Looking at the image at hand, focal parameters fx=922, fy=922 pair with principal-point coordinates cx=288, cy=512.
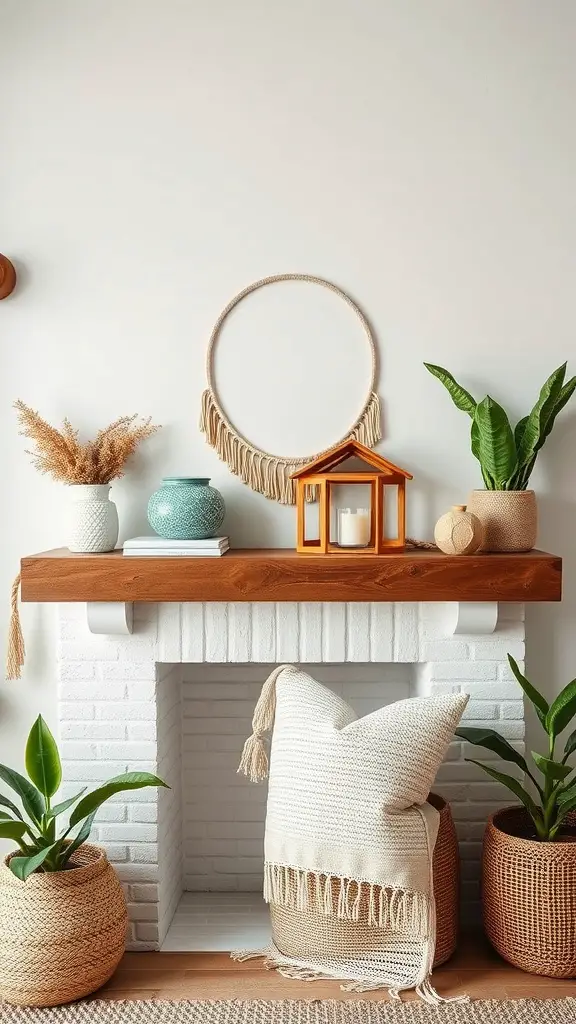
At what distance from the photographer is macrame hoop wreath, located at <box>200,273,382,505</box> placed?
2.49 m

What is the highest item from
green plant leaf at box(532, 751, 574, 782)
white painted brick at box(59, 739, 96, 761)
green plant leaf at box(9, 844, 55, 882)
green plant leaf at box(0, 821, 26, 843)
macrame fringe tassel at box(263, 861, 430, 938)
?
green plant leaf at box(532, 751, 574, 782)

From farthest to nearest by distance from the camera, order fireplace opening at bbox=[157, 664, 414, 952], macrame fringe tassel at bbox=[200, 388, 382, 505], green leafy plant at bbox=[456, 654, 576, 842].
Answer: fireplace opening at bbox=[157, 664, 414, 952] → macrame fringe tassel at bbox=[200, 388, 382, 505] → green leafy plant at bbox=[456, 654, 576, 842]

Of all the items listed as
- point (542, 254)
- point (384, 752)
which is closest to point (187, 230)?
point (542, 254)

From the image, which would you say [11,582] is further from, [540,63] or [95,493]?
[540,63]

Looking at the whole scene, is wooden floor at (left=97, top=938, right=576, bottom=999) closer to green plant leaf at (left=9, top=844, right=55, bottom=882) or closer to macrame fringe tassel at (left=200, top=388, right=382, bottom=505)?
green plant leaf at (left=9, top=844, right=55, bottom=882)

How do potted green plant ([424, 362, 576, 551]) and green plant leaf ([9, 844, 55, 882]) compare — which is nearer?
green plant leaf ([9, 844, 55, 882])

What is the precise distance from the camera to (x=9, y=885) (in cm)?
207

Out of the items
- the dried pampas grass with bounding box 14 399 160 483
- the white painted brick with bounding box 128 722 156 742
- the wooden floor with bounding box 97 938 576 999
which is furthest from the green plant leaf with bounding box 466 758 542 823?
→ the dried pampas grass with bounding box 14 399 160 483

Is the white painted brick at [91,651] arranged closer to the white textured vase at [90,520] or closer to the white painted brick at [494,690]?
the white textured vase at [90,520]

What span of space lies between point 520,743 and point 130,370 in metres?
1.45

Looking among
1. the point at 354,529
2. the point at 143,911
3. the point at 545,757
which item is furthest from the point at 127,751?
the point at 545,757

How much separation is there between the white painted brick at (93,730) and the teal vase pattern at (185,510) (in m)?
0.52

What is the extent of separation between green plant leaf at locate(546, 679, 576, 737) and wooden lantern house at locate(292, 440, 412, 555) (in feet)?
1.73

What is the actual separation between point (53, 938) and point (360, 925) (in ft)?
2.29
